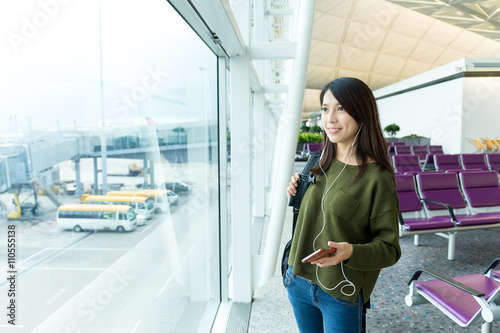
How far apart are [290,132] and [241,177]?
0.64 meters

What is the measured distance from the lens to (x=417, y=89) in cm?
1911

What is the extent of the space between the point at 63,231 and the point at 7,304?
0.79 ft

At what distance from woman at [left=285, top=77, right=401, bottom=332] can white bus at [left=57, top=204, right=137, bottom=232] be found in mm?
698

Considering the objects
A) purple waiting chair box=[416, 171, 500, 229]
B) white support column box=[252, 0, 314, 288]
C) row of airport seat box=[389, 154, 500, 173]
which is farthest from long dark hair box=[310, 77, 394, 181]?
row of airport seat box=[389, 154, 500, 173]

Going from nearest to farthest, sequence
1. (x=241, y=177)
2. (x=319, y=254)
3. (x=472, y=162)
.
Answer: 1. (x=319, y=254)
2. (x=241, y=177)
3. (x=472, y=162)

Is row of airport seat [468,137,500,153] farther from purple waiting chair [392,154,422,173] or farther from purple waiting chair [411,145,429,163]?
purple waiting chair [392,154,422,173]

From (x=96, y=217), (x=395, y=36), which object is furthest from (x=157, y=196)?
(x=395, y=36)

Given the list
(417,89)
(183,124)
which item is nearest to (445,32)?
(417,89)

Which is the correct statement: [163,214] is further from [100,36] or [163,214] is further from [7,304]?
[7,304]

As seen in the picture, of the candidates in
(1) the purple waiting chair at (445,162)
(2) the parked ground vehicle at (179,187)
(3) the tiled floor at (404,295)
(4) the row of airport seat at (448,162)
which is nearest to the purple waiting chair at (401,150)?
(4) the row of airport seat at (448,162)

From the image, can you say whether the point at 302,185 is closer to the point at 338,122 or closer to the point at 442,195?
the point at 338,122

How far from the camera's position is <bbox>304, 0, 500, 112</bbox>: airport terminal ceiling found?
2064cm

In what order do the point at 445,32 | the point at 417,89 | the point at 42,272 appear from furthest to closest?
the point at 445,32 → the point at 417,89 → the point at 42,272

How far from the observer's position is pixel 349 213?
118 cm
